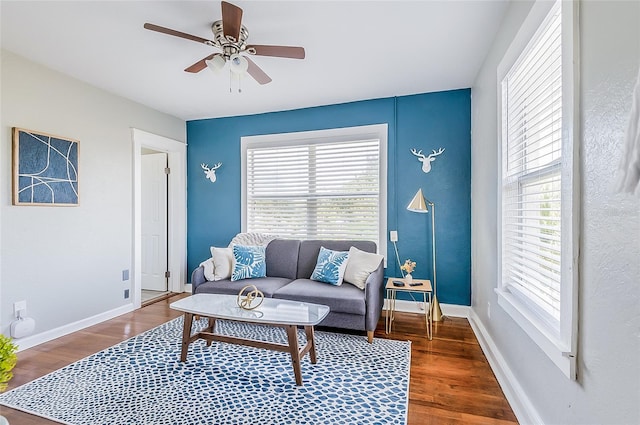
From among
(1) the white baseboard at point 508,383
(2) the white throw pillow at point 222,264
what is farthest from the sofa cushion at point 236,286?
(1) the white baseboard at point 508,383

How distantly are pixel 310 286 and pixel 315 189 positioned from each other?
1430 millimetres

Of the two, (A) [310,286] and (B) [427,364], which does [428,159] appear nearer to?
(A) [310,286]

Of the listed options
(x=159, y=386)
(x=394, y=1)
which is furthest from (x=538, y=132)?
(x=159, y=386)

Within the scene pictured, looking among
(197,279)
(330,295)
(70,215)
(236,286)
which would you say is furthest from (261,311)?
(70,215)

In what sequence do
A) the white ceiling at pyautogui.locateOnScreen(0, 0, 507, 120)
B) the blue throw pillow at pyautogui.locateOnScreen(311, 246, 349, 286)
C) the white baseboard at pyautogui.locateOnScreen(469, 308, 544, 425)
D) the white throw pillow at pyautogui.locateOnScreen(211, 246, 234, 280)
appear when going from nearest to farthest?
the white baseboard at pyautogui.locateOnScreen(469, 308, 544, 425) < the white ceiling at pyautogui.locateOnScreen(0, 0, 507, 120) < the blue throw pillow at pyautogui.locateOnScreen(311, 246, 349, 286) < the white throw pillow at pyautogui.locateOnScreen(211, 246, 234, 280)

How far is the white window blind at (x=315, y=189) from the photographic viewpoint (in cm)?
392

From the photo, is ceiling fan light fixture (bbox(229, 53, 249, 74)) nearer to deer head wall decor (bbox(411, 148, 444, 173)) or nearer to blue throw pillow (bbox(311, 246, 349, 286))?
blue throw pillow (bbox(311, 246, 349, 286))

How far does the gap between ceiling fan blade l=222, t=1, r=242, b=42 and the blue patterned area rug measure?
7.81 feet

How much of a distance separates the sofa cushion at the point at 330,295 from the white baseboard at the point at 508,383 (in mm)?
1055

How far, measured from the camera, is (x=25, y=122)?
111 inches

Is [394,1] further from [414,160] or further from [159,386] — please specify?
[159,386]

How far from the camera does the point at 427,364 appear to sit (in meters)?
2.48

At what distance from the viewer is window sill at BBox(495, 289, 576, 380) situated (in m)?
1.27

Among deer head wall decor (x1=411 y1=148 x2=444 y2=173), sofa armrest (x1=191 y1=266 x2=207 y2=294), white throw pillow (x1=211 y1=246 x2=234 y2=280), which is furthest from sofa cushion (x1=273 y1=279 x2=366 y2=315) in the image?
deer head wall decor (x1=411 y1=148 x2=444 y2=173)
